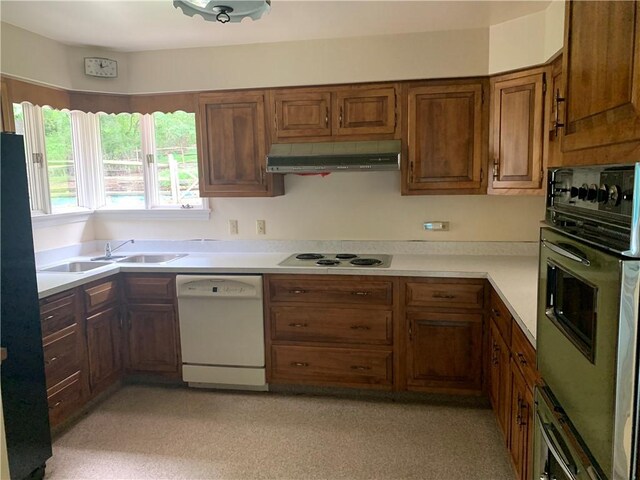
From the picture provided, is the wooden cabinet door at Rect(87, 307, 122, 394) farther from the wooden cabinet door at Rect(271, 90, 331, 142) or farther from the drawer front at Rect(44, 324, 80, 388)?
the wooden cabinet door at Rect(271, 90, 331, 142)

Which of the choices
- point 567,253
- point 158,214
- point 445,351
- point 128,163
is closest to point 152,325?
point 158,214

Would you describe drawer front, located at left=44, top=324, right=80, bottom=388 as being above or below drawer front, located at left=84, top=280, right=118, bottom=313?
below

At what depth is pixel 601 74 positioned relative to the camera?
1.17m

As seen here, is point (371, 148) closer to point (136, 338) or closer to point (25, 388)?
point (136, 338)

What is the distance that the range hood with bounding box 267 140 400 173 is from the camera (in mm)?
3119

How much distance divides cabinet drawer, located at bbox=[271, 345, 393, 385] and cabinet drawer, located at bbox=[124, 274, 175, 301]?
→ 86 cm

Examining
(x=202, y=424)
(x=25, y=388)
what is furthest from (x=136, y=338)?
(x=25, y=388)

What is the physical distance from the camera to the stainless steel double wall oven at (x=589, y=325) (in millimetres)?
943

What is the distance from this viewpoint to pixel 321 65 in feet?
11.0

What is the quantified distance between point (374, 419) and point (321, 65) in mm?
2401

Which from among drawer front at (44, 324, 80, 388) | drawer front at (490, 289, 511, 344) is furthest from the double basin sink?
drawer front at (490, 289, 511, 344)

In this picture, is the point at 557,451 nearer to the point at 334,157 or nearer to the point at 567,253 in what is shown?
the point at 567,253

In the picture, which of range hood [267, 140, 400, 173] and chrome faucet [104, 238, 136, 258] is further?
chrome faucet [104, 238, 136, 258]

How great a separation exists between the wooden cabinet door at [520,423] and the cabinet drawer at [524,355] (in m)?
0.04
